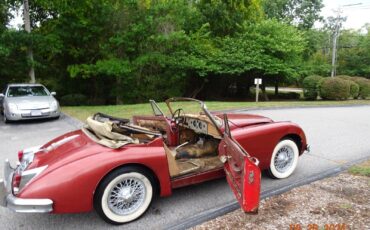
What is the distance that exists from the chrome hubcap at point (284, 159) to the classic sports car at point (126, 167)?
0.03m

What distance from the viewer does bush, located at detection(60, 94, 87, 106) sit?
55.6 feet

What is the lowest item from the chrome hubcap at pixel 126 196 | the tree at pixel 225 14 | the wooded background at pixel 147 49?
the chrome hubcap at pixel 126 196

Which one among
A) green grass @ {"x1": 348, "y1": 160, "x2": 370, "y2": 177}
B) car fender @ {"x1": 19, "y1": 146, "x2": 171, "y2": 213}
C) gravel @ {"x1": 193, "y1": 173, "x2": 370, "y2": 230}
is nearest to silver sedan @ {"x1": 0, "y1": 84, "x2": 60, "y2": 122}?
car fender @ {"x1": 19, "y1": 146, "x2": 171, "y2": 213}

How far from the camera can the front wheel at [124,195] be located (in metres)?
2.83

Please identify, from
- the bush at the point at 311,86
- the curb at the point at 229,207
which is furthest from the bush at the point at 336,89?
the curb at the point at 229,207

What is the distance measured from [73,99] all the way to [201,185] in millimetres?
15013

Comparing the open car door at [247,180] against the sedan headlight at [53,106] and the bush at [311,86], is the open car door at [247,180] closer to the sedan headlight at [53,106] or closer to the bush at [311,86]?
the sedan headlight at [53,106]

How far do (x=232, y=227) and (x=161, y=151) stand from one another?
42.3 inches

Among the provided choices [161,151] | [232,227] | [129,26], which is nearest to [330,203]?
[232,227]

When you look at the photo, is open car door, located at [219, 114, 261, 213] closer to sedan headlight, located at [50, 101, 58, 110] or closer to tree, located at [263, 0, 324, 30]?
sedan headlight, located at [50, 101, 58, 110]

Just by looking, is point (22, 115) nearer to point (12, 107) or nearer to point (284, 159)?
point (12, 107)

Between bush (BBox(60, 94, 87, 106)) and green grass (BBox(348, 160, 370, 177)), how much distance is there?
1554 cm

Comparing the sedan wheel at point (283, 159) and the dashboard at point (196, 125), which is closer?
the dashboard at point (196, 125)

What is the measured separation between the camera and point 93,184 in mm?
2736
